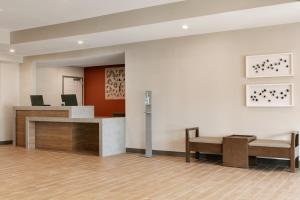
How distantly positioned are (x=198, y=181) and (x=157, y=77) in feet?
9.80

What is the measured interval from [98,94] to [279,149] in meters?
7.10

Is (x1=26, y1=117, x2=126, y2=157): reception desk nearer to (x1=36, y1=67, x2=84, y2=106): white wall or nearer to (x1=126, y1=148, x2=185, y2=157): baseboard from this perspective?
(x1=126, y1=148, x2=185, y2=157): baseboard

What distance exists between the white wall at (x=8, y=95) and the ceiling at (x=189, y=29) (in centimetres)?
167

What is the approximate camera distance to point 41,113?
831 cm

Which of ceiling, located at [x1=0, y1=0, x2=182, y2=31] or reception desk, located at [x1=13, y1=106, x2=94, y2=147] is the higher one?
ceiling, located at [x1=0, y1=0, x2=182, y2=31]

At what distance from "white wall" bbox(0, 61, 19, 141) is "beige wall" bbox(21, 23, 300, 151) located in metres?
3.45

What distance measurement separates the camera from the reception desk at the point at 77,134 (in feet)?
23.6

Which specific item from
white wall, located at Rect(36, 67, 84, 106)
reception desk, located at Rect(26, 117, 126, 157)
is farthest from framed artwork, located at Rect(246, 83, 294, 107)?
white wall, located at Rect(36, 67, 84, 106)

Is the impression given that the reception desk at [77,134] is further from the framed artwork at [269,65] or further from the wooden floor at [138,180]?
the framed artwork at [269,65]

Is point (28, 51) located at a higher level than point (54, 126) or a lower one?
higher

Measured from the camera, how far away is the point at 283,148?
5.35 m

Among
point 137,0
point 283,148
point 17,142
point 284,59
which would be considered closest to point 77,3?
point 137,0

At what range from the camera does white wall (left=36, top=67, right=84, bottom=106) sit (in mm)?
10242

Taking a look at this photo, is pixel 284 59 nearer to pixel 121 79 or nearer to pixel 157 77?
pixel 157 77
